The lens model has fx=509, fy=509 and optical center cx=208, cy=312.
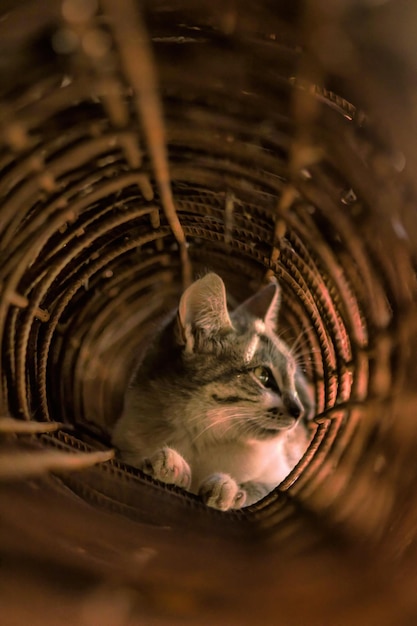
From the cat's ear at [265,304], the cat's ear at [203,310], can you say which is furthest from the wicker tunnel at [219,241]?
the cat's ear at [203,310]

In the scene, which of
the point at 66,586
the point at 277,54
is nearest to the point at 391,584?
the point at 66,586

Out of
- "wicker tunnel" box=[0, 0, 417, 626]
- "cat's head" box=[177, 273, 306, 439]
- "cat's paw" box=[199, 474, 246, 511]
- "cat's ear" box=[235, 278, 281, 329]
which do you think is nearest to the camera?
"wicker tunnel" box=[0, 0, 417, 626]

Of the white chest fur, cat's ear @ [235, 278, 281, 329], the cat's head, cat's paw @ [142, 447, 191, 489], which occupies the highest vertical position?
cat's ear @ [235, 278, 281, 329]

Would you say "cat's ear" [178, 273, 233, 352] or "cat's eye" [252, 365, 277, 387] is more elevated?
"cat's ear" [178, 273, 233, 352]

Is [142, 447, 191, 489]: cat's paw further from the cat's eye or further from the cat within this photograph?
the cat's eye

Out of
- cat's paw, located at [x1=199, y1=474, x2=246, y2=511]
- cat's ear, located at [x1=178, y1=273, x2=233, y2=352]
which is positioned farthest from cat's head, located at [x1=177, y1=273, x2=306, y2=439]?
cat's paw, located at [x1=199, y1=474, x2=246, y2=511]

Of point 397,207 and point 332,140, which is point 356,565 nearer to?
point 397,207

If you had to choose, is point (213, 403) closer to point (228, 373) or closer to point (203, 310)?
point (228, 373)

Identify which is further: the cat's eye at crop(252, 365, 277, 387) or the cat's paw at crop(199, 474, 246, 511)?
the cat's eye at crop(252, 365, 277, 387)
